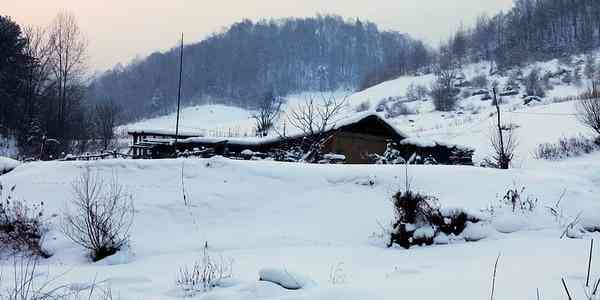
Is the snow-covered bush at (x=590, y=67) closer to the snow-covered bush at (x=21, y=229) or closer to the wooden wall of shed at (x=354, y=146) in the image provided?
the wooden wall of shed at (x=354, y=146)

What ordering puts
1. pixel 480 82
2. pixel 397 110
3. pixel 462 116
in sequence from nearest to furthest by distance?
pixel 462 116, pixel 397 110, pixel 480 82

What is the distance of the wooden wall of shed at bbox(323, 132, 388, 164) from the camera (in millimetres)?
18859

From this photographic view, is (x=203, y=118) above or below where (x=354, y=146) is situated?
above

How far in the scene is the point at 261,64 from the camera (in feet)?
442

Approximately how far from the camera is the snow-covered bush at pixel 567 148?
28297mm

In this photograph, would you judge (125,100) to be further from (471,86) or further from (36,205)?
(36,205)

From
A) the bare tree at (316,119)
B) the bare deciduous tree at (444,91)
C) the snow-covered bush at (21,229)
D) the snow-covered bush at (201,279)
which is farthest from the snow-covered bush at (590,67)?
the snow-covered bush at (21,229)

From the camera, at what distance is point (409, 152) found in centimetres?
2045

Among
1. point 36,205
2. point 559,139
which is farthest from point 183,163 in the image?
point 559,139

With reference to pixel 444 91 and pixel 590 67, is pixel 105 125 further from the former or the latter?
pixel 590 67

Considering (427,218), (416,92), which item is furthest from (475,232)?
(416,92)

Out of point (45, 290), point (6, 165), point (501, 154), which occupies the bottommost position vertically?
point (45, 290)

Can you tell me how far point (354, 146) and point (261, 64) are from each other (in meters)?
119

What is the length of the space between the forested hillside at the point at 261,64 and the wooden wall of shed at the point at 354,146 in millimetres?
88039
